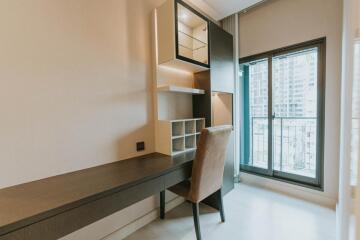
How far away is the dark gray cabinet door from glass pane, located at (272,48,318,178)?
0.68 meters

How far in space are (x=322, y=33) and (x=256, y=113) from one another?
4.37 ft

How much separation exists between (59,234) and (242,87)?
299cm

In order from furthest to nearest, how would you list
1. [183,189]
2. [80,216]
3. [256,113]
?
1. [256,113]
2. [183,189]
3. [80,216]

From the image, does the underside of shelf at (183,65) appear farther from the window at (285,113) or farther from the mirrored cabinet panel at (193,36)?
the window at (285,113)

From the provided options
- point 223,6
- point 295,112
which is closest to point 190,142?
point 295,112

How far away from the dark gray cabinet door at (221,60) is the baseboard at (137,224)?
1635mm

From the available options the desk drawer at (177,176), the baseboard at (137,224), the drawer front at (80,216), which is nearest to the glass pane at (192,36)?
the desk drawer at (177,176)

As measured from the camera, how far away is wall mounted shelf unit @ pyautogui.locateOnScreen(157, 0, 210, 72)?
1.82 metres

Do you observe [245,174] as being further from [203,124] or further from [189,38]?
[189,38]

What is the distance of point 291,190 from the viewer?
8.13 ft

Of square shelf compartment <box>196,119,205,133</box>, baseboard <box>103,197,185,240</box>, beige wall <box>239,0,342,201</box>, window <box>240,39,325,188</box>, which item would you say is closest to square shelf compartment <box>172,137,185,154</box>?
square shelf compartment <box>196,119,205,133</box>

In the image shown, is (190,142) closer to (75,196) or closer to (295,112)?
(75,196)

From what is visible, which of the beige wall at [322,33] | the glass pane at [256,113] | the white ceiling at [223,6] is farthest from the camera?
the glass pane at [256,113]

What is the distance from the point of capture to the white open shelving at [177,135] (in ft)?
6.30
